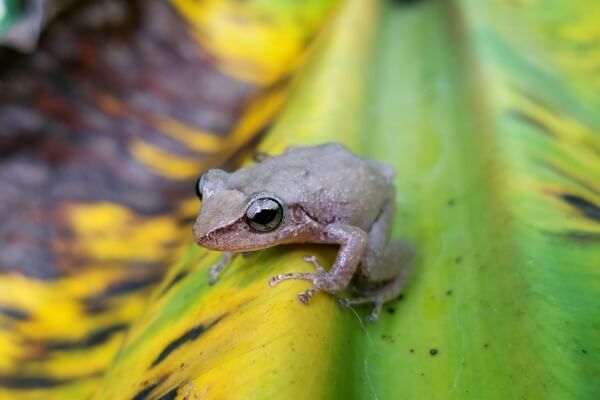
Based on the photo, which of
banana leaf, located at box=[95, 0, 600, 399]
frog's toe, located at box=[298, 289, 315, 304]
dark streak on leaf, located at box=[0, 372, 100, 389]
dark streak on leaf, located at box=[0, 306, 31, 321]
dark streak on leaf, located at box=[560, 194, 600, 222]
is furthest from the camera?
dark streak on leaf, located at box=[0, 306, 31, 321]

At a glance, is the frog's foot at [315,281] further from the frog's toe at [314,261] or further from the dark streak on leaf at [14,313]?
the dark streak on leaf at [14,313]

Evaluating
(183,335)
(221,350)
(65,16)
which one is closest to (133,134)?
(65,16)

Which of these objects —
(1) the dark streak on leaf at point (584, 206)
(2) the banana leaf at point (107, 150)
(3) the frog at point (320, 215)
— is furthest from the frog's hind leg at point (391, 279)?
(2) the banana leaf at point (107, 150)

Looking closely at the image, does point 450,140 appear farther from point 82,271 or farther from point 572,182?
point 82,271

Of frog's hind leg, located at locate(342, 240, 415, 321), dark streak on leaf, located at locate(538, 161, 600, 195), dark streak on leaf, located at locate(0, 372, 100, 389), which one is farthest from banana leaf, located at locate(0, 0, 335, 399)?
dark streak on leaf, located at locate(538, 161, 600, 195)

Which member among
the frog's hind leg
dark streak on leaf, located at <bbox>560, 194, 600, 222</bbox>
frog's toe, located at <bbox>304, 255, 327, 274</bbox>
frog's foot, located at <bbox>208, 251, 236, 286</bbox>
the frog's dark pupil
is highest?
the frog's dark pupil

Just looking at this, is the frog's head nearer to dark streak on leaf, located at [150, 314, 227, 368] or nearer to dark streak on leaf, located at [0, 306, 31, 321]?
dark streak on leaf, located at [150, 314, 227, 368]
